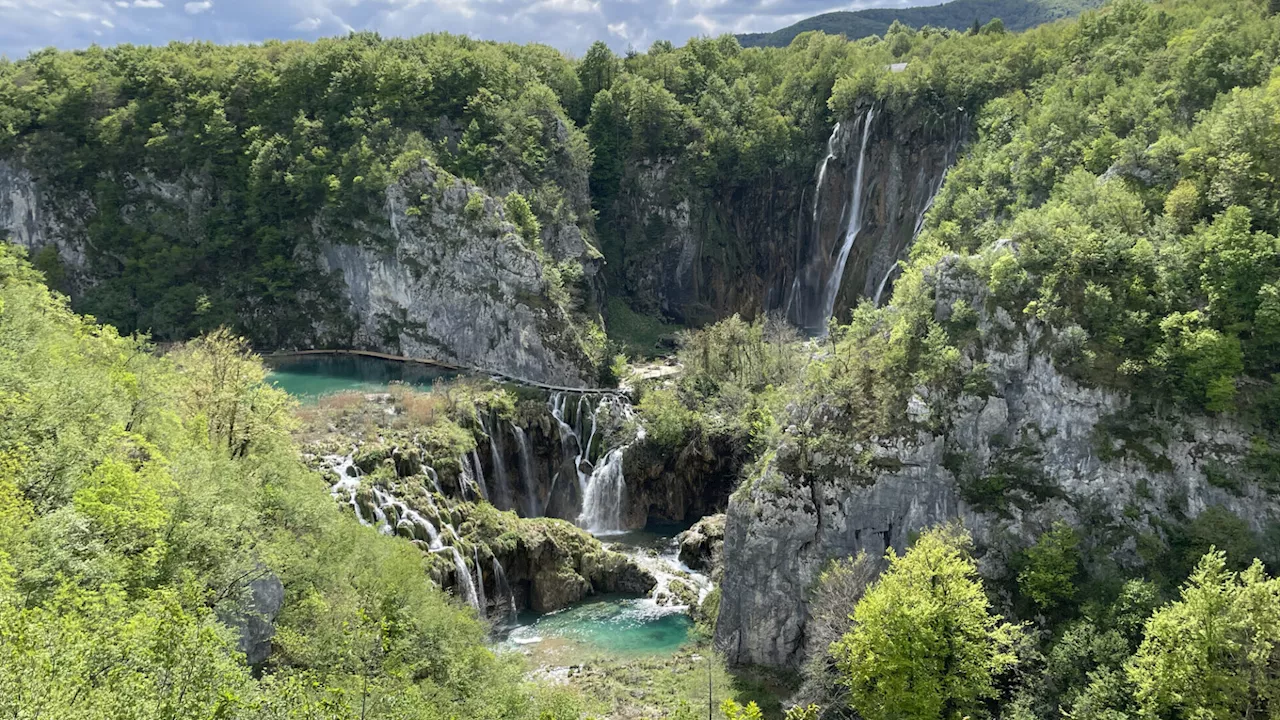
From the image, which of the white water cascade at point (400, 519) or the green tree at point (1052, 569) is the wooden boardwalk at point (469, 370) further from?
the green tree at point (1052, 569)

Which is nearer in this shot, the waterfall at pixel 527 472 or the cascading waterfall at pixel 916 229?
the waterfall at pixel 527 472

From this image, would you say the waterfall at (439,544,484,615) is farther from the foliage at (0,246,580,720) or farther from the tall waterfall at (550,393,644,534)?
the tall waterfall at (550,393,644,534)

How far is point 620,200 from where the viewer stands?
266 feet

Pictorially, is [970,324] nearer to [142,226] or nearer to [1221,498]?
[1221,498]

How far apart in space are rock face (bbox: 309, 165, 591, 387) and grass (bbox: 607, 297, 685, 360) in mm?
7125

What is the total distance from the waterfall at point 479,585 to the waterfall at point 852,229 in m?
37.5

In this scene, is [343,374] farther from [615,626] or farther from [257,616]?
[257,616]

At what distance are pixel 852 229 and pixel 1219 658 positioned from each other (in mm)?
49555

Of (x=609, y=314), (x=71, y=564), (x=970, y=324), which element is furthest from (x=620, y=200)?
(x=71, y=564)

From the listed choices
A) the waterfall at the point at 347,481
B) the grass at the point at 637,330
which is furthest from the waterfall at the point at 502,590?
the grass at the point at 637,330

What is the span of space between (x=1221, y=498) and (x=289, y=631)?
31355 millimetres

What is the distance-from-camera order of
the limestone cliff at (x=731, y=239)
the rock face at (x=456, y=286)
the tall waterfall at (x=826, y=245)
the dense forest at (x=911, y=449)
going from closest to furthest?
the dense forest at (x=911, y=449)
the rock face at (x=456, y=286)
the tall waterfall at (x=826, y=245)
the limestone cliff at (x=731, y=239)

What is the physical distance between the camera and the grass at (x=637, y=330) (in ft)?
227

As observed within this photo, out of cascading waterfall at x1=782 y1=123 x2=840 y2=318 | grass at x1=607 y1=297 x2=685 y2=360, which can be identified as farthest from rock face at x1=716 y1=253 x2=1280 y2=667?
cascading waterfall at x1=782 y1=123 x2=840 y2=318
